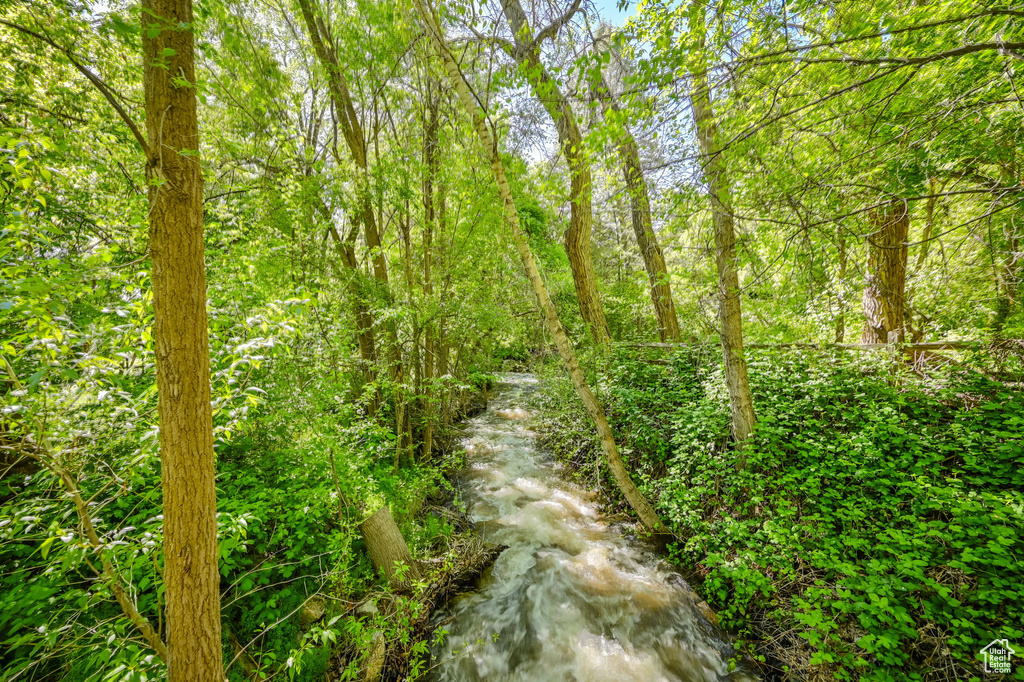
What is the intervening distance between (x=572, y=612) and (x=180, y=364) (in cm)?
447

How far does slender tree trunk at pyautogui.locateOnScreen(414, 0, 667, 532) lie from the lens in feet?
12.3

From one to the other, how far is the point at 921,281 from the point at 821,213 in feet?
15.3

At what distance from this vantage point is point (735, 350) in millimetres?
4164

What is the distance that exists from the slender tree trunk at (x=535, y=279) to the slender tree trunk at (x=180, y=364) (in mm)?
2323

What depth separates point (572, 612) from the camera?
4.02 m

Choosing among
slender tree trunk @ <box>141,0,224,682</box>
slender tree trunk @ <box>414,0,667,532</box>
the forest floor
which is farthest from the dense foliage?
slender tree trunk @ <box>414,0,667,532</box>

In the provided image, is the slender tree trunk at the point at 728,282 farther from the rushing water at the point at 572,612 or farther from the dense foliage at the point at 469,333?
the rushing water at the point at 572,612

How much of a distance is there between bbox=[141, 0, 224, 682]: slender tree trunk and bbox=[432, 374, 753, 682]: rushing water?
91.7 inches

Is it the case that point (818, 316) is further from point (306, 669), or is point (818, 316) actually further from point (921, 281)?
point (306, 669)

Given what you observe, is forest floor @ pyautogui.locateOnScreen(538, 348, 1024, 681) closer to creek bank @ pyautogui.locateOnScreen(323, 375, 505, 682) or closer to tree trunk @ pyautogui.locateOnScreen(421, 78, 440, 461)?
creek bank @ pyautogui.locateOnScreen(323, 375, 505, 682)

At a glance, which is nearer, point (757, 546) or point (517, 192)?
point (757, 546)

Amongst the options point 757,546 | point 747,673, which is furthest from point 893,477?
point 747,673

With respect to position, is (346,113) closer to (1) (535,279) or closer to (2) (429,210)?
(2) (429,210)

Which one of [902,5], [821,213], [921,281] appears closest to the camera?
[902,5]
